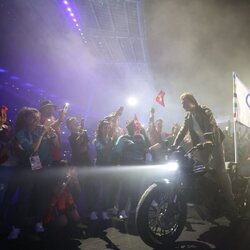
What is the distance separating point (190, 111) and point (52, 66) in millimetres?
8174

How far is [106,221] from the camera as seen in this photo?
5812 mm

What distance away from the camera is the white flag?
6.59 meters

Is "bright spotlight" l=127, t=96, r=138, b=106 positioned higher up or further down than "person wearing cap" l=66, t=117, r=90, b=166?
higher up

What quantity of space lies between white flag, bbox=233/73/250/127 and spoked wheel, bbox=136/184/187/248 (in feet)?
10.3

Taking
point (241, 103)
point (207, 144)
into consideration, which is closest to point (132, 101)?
point (241, 103)

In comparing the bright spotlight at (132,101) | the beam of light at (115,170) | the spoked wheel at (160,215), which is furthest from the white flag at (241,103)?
the bright spotlight at (132,101)

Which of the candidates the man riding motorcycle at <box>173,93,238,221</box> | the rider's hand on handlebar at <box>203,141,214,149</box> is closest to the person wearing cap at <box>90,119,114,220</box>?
the man riding motorcycle at <box>173,93,238,221</box>

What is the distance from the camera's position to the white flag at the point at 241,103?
259 inches

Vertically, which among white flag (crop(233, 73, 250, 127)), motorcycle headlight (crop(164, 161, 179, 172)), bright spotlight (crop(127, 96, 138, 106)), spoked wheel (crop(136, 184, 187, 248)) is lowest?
spoked wheel (crop(136, 184, 187, 248))

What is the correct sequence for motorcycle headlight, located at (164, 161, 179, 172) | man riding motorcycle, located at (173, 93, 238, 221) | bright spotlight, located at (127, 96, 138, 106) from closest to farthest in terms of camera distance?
motorcycle headlight, located at (164, 161, 179, 172), man riding motorcycle, located at (173, 93, 238, 221), bright spotlight, located at (127, 96, 138, 106)

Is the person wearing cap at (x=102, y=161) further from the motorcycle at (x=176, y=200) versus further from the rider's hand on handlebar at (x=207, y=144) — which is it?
the rider's hand on handlebar at (x=207, y=144)

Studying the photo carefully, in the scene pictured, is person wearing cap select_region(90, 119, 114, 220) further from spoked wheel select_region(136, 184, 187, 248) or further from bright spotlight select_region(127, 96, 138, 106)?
bright spotlight select_region(127, 96, 138, 106)

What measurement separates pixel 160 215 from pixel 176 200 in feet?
1.03

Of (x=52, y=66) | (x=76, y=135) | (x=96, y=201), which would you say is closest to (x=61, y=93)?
(x=52, y=66)
